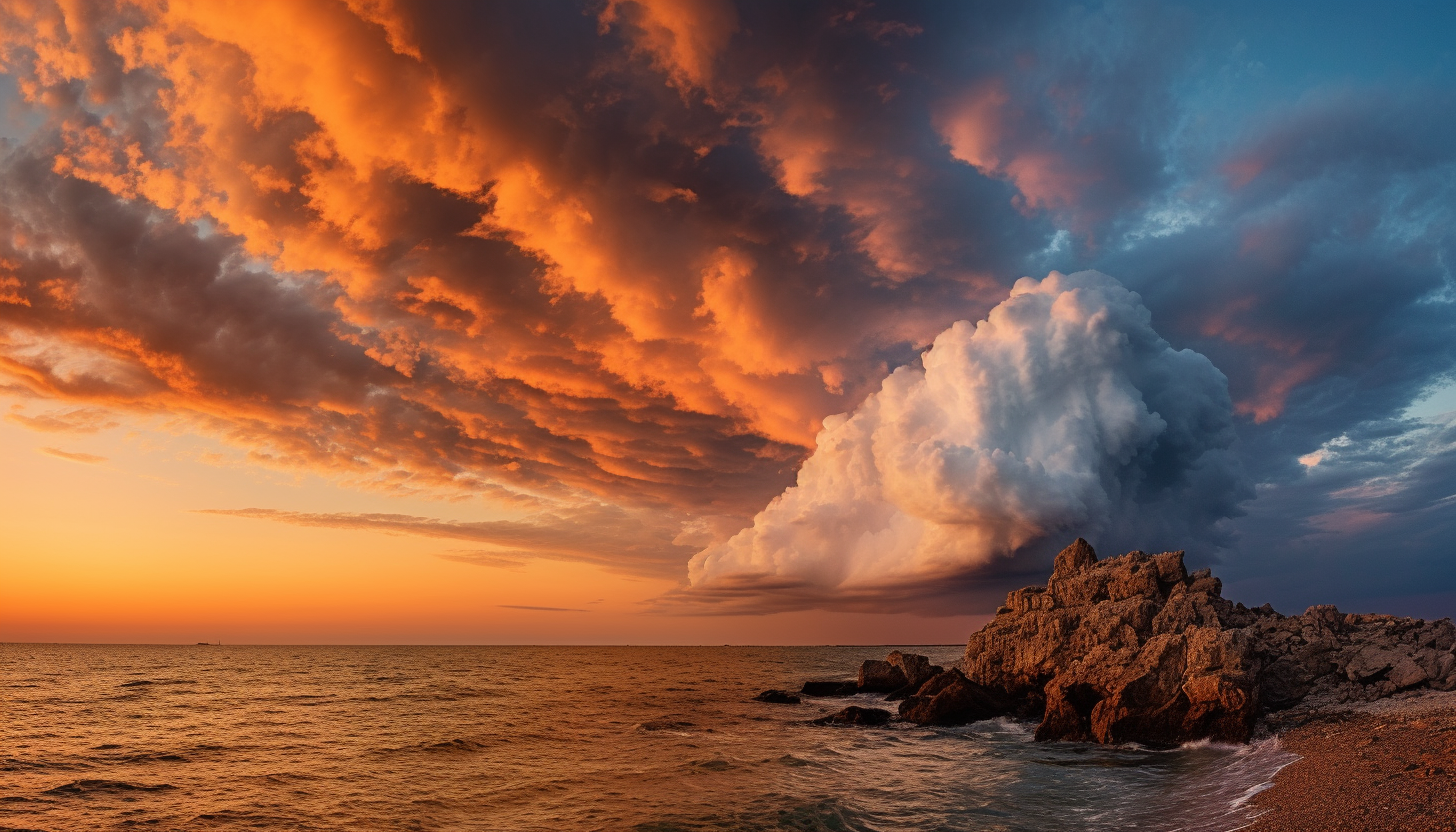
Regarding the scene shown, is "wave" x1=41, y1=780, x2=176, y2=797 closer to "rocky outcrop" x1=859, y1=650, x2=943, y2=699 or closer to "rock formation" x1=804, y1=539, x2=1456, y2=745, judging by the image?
"rock formation" x1=804, y1=539, x2=1456, y2=745

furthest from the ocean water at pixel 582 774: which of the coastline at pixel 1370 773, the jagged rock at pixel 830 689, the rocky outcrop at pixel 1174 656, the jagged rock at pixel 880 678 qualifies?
the jagged rock at pixel 830 689

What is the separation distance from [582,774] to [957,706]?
2872 cm

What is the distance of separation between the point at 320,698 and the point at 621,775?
5714 centimetres

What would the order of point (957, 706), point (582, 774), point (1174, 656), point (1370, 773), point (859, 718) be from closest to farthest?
point (1370, 773) < point (582, 774) < point (1174, 656) < point (957, 706) < point (859, 718)

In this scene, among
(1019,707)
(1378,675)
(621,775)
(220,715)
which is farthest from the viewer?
(220,715)

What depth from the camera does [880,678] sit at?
245 feet

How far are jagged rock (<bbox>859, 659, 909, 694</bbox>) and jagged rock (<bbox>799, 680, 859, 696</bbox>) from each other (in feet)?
5.73

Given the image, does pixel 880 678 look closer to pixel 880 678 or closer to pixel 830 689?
pixel 880 678

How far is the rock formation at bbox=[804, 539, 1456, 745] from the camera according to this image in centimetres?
3772

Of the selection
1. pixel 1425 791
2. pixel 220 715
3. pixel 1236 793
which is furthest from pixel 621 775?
pixel 220 715

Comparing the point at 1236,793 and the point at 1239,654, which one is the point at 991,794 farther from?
the point at 1239,654

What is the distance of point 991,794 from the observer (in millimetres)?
29828

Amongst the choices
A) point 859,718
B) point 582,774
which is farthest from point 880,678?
point 582,774

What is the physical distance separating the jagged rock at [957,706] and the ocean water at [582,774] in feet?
6.56
